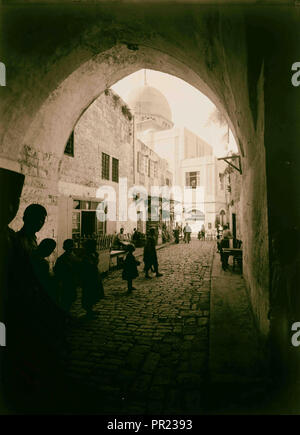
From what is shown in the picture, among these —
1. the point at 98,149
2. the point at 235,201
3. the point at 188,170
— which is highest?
the point at 188,170

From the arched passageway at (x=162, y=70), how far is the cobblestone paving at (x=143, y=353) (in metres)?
1.10

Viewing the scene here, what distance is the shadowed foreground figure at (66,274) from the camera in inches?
187

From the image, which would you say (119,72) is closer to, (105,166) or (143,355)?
(105,166)

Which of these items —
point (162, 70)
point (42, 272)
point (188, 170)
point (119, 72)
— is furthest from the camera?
point (188, 170)

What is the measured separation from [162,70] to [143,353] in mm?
7517

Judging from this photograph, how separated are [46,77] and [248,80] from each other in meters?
4.85

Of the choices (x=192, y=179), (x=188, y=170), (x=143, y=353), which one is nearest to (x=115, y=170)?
(x=143, y=353)

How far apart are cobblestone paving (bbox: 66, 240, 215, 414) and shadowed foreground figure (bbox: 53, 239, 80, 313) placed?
54 centimetres

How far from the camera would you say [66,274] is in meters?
4.75

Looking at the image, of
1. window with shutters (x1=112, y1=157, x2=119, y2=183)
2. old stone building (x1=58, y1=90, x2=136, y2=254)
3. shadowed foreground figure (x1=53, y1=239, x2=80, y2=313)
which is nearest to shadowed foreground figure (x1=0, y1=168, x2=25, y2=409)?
shadowed foreground figure (x1=53, y1=239, x2=80, y2=313)

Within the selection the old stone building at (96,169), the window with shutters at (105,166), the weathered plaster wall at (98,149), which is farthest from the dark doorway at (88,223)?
the window with shutters at (105,166)
